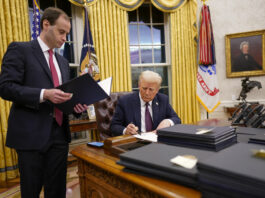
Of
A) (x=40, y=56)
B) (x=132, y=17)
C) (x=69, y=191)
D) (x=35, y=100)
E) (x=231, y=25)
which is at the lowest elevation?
(x=69, y=191)

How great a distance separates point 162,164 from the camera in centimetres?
69

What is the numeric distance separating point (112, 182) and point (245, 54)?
14.9 ft

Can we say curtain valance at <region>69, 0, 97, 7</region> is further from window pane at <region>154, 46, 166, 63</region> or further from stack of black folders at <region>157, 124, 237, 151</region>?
stack of black folders at <region>157, 124, 237, 151</region>

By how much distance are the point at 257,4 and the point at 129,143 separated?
4803 mm

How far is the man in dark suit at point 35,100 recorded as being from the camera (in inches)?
50.5

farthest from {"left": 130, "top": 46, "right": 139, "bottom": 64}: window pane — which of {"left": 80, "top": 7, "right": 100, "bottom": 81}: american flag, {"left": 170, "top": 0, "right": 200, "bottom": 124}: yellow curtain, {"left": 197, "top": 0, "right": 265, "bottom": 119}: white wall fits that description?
{"left": 197, "top": 0, "right": 265, "bottom": 119}: white wall

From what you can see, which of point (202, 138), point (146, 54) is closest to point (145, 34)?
point (146, 54)

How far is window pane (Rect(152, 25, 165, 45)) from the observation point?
15.0 ft

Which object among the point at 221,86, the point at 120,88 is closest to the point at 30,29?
the point at 120,88

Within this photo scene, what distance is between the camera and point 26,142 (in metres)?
1.36

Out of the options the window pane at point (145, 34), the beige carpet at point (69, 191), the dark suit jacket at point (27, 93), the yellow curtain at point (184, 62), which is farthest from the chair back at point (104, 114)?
the window pane at point (145, 34)

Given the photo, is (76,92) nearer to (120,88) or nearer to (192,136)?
(192,136)

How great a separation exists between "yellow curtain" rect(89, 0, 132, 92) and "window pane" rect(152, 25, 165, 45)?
2.77 feet

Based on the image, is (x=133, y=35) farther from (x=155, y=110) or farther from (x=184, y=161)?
(x=184, y=161)
